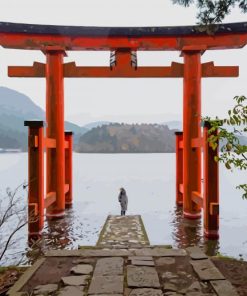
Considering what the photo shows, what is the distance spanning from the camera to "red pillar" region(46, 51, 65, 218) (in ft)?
33.0

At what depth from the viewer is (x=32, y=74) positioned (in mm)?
10453

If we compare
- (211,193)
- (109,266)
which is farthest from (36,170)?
(109,266)

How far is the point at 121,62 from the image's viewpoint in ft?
34.1

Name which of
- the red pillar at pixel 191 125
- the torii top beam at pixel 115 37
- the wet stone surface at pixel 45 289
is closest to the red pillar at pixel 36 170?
the torii top beam at pixel 115 37

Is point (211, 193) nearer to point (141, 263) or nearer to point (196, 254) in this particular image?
point (196, 254)

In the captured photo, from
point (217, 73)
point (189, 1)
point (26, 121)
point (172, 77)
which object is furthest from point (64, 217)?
point (189, 1)

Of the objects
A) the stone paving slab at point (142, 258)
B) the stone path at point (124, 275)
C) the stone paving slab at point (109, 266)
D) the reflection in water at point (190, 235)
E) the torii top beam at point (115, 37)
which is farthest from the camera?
the torii top beam at point (115, 37)

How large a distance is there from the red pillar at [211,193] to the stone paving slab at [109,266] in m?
4.02

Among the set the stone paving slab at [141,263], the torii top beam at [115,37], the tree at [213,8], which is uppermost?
the torii top beam at [115,37]

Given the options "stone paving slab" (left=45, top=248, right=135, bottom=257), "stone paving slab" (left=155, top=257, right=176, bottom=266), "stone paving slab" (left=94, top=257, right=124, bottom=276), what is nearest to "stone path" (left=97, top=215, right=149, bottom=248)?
"stone paving slab" (left=45, top=248, right=135, bottom=257)

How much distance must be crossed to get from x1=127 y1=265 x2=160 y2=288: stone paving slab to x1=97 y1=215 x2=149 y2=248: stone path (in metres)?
1.79

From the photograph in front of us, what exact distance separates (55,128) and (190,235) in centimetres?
508

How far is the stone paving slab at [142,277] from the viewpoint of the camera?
350 cm

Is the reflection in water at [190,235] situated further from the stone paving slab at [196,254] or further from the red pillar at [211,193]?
the stone paving slab at [196,254]
